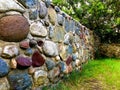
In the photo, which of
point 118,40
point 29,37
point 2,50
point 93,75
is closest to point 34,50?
point 29,37

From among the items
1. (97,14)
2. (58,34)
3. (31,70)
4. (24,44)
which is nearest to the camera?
(24,44)

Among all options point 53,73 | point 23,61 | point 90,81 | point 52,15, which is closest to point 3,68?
point 23,61

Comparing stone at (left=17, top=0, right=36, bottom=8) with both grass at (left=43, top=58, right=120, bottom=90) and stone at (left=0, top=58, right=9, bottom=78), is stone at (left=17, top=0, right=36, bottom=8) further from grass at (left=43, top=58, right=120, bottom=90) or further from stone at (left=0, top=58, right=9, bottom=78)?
grass at (left=43, top=58, right=120, bottom=90)

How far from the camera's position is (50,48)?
8.48 feet

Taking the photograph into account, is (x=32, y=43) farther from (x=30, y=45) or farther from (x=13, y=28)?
(x=13, y=28)

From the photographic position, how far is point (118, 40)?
26.2 ft

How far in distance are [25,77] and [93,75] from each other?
6.71 feet

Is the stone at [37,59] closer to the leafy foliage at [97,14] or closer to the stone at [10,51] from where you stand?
the stone at [10,51]

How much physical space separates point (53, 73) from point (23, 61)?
0.68m

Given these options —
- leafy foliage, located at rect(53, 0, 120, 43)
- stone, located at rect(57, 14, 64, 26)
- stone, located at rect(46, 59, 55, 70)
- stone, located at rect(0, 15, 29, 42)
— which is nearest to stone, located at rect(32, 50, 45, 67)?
stone, located at rect(46, 59, 55, 70)

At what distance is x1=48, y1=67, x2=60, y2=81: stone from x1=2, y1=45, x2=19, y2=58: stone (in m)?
0.68

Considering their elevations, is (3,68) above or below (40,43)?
below

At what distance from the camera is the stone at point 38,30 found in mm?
2275

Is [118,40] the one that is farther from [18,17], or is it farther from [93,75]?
[18,17]
